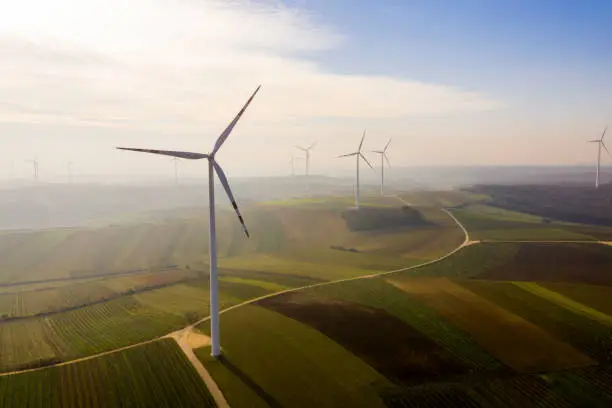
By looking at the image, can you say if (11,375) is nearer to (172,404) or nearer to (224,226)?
(172,404)

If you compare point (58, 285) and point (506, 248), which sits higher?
point (506, 248)

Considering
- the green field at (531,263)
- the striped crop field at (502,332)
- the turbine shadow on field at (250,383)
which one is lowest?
the turbine shadow on field at (250,383)

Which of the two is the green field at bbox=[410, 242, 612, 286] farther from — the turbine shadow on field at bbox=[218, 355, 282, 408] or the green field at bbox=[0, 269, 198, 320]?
the green field at bbox=[0, 269, 198, 320]

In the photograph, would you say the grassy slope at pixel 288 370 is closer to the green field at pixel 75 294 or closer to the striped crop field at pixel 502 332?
the striped crop field at pixel 502 332

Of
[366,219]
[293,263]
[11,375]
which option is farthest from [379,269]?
[11,375]

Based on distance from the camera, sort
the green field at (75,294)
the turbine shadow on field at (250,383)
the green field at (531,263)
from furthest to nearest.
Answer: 1. the green field at (531,263)
2. the green field at (75,294)
3. the turbine shadow on field at (250,383)

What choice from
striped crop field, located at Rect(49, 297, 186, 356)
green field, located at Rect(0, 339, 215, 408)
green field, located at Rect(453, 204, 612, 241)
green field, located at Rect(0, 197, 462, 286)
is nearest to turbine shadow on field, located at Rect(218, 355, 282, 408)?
green field, located at Rect(0, 339, 215, 408)

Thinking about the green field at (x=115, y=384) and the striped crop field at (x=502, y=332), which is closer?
the green field at (x=115, y=384)

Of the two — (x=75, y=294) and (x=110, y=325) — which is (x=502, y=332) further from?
(x=75, y=294)

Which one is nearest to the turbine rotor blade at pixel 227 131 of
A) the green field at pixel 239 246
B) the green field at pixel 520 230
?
the green field at pixel 239 246
